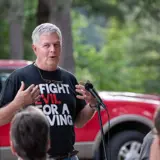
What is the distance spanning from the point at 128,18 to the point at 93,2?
3.15m

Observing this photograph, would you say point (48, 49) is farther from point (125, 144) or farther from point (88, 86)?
point (125, 144)

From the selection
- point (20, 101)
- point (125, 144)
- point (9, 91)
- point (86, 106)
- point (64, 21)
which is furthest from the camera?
point (64, 21)

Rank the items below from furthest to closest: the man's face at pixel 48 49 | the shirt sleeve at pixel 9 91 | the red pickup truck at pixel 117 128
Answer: the red pickup truck at pixel 117 128 → the man's face at pixel 48 49 → the shirt sleeve at pixel 9 91

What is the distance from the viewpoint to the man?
445 cm

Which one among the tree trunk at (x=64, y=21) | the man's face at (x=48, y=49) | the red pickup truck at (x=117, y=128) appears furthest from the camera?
the tree trunk at (x=64, y=21)

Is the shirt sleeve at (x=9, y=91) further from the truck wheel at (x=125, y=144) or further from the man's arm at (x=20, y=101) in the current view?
the truck wheel at (x=125, y=144)

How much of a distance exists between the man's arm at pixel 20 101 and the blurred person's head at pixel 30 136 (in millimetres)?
959

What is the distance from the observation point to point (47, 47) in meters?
4.55

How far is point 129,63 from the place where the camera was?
83.4ft

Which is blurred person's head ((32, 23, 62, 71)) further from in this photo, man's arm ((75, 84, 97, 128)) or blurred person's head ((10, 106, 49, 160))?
blurred person's head ((10, 106, 49, 160))

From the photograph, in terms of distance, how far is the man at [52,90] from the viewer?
4.45 metres

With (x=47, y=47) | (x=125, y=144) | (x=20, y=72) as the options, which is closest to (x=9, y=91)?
(x=20, y=72)

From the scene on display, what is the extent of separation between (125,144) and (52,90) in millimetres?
4489

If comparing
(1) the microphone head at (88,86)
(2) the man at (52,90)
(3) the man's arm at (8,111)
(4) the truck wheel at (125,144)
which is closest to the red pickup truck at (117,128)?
(4) the truck wheel at (125,144)
